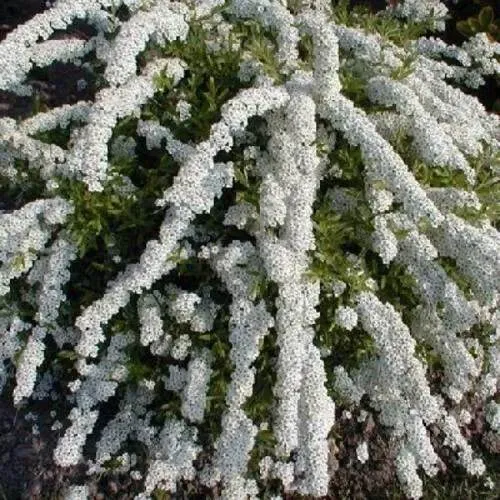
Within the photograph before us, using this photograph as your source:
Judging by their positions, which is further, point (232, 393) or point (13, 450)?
→ point (13, 450)

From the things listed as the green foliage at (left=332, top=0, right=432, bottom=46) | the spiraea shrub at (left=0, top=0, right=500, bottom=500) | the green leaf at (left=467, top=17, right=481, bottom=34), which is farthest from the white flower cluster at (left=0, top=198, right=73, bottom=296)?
the green leaf at (left=467, top=17, right=481, bottom=34)

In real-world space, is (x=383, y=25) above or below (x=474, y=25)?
above

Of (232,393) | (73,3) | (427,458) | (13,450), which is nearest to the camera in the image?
(232,393)

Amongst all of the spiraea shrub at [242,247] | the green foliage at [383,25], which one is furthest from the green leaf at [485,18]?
the spiraea shrub at [242,247]

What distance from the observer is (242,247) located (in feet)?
13.4

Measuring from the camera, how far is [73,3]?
4.41m

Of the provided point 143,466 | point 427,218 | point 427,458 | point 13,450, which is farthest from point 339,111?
point 13,450

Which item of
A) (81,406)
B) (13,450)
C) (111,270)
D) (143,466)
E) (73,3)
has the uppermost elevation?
(73,3)

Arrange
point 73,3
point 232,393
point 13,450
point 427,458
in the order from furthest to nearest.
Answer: point 13,450
point 73,3
point 427,458
point 232,393

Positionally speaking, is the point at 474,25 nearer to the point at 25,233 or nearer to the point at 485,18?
the point at 485,18

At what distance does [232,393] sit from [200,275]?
0.72m

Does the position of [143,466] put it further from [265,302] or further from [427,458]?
[427,458]

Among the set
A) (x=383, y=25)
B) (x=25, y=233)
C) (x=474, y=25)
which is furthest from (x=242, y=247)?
(x=474, y=25)

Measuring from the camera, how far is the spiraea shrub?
12.8 ft
